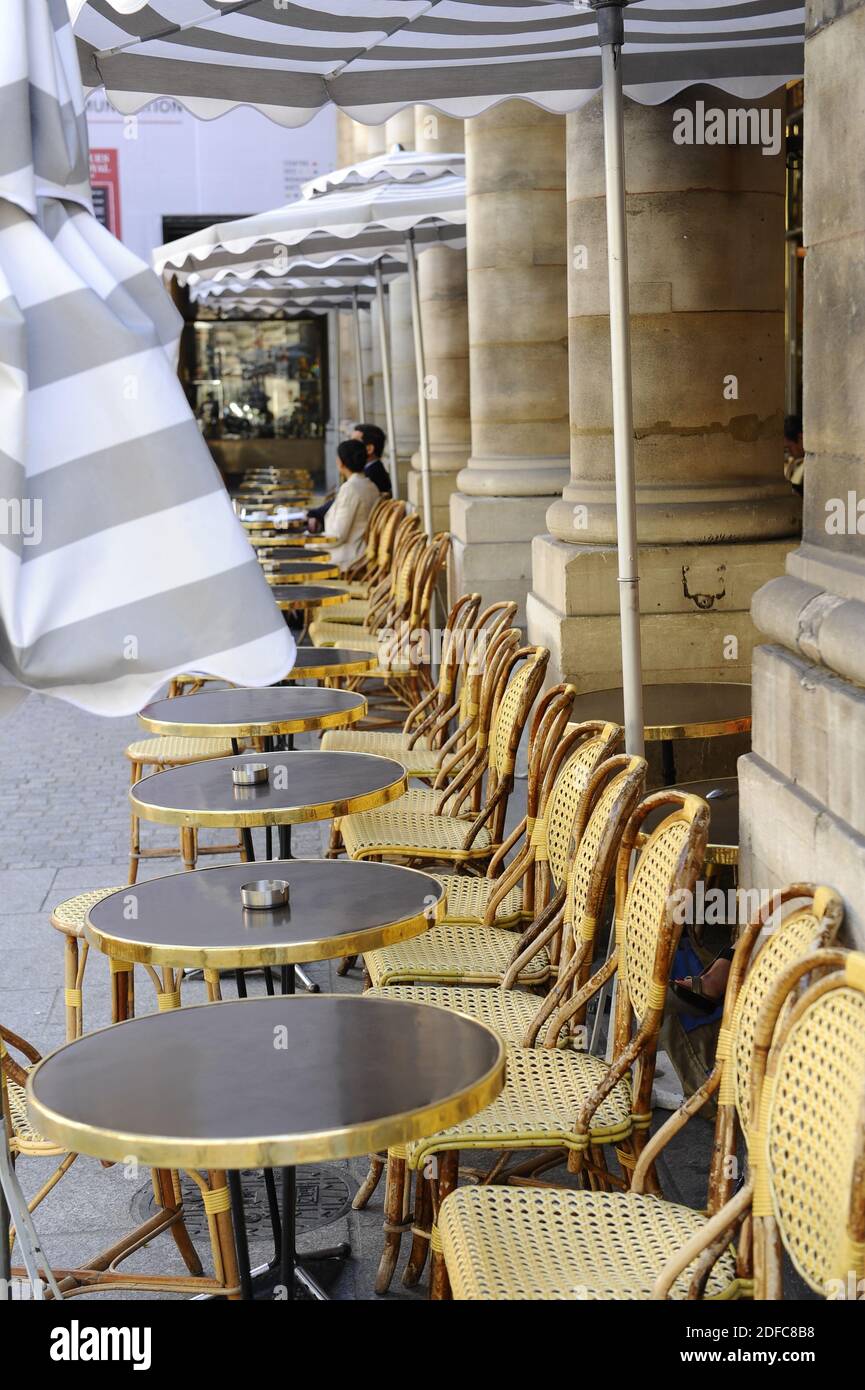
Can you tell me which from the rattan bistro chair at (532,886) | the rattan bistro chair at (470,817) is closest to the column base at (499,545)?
the rattan bistro chair at (470,817)

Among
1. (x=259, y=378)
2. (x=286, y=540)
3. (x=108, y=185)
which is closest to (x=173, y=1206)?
(x=286, y=540)

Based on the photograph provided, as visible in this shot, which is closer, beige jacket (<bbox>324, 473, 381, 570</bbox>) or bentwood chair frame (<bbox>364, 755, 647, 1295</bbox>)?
bentwood chair frame (<bbox>364, 755, 647, 1295</bbox>)

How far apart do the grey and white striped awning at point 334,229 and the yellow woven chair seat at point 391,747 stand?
299 centimetres

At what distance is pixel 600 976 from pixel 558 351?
238 inches

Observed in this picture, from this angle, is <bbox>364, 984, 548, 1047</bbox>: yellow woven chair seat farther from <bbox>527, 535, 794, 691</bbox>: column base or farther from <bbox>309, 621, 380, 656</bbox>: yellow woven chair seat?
<bbox>309, 621, 380, 656</bbox>: yellow woven chair seat

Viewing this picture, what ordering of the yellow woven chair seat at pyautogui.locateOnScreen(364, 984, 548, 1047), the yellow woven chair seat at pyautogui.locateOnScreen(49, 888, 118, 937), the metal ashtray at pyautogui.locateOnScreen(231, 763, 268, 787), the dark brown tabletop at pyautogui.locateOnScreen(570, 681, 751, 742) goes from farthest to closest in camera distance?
the dark brown tabletop at pyautogui.locateOnScreen(570, 681, 751, 742), the metal ashtray at pyautogui.locateOnScreen(231, 763, 268, 787), the yellow woven chair seat at pyautogui.locateOnScreen(49, 888, 118, 937), the yellow woven chair seat at pyautogui.locateOnScreen(364, 984, 548, 1047)

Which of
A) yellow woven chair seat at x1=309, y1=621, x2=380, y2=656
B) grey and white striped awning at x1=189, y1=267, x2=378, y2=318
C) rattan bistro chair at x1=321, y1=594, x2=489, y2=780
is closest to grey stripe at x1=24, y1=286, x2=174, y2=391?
rattan bistro chair at x1=321, y1=594, x2=489, y2=780

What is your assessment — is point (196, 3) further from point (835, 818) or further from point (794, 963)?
point (794, 963)

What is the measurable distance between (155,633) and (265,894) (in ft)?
4.02

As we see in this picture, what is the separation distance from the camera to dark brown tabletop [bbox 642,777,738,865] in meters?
4.89

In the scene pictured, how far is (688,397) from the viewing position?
6199 mm

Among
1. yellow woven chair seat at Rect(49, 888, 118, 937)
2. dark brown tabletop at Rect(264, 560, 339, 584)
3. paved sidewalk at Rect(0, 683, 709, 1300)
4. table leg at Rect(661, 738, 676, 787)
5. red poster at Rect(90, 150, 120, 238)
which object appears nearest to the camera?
paved sidewalk at Rect(0, 683, 709, 1300)

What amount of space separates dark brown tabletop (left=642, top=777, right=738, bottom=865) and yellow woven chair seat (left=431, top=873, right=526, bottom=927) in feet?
1.70

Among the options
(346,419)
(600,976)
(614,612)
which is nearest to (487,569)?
(614,612)
